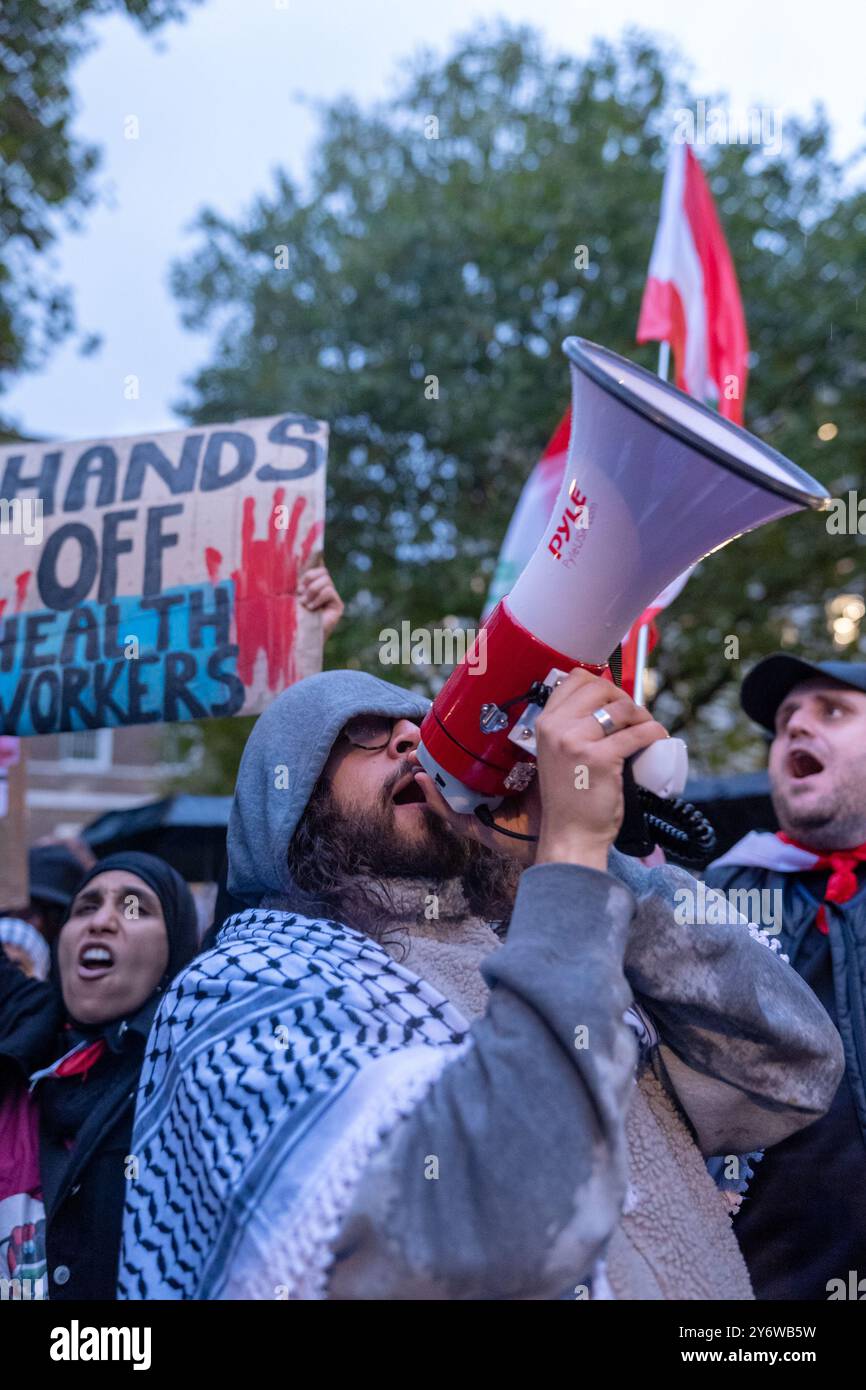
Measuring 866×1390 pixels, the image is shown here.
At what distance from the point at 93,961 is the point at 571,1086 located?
6.33 ft

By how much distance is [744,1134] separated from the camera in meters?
1.73

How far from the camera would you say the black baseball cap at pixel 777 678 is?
3.13m

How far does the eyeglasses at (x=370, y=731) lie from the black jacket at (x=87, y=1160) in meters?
1.18

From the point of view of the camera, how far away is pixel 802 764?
3125 mm

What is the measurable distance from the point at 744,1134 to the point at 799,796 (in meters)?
1.41

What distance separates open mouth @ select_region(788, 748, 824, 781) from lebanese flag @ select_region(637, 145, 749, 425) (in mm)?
2004

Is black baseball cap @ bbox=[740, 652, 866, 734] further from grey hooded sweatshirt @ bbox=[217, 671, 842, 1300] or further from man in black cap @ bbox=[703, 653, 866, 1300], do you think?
grey hooded sweatshirt @ bbox=[217, 671, 842, 1300]

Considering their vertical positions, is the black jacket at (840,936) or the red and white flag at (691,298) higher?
the red and white flag at (691,298)

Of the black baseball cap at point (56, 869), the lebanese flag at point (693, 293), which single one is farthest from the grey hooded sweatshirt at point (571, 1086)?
the black baseball cap at point (56, 869)

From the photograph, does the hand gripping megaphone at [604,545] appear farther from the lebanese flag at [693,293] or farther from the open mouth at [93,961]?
the lebanese flag at [693,293]

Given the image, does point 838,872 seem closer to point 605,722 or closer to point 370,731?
point 370,731
